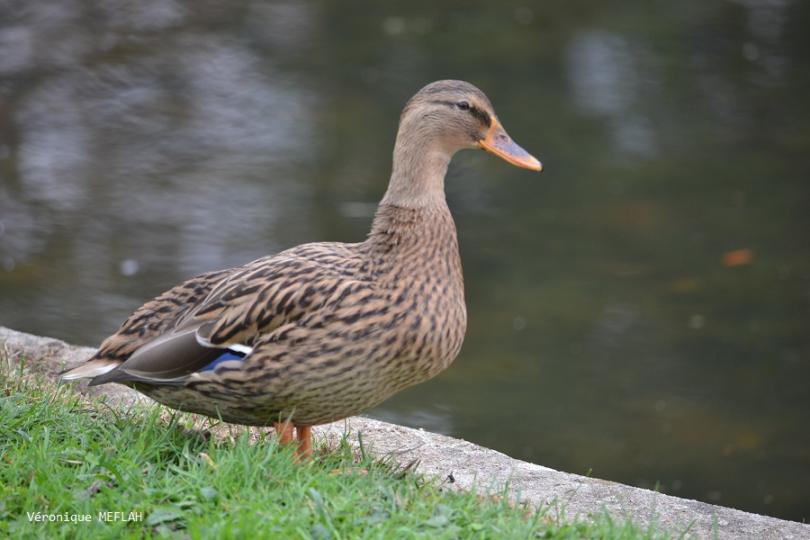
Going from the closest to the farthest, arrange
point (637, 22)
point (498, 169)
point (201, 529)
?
point (201, 529) < point (498, 169) < point (637, 22)

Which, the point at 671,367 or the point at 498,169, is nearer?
the point at 671,367

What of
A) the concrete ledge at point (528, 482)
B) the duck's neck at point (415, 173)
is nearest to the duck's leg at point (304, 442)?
the concrete ledge at point (528, 482)

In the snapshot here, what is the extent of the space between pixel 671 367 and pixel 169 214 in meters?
3.58

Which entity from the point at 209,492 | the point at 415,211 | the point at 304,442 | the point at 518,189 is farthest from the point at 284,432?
the point at 518,189

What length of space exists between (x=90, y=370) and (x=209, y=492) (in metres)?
0.89

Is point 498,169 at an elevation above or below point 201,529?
above

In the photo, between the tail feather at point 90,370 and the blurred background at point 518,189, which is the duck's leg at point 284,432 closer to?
the tail feather at point 90,370

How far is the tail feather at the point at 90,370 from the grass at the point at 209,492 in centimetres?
14

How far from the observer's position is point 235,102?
34.3 feet

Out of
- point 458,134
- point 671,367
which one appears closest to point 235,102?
point 671,367

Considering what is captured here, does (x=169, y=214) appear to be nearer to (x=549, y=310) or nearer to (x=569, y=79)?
(x=549, y=310)

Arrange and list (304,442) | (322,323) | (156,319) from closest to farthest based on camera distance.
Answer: (322,323) < (304,442) < (156,319)

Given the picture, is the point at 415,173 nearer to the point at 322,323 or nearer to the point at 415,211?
the point at 415,211

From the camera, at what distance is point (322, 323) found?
167 inches
